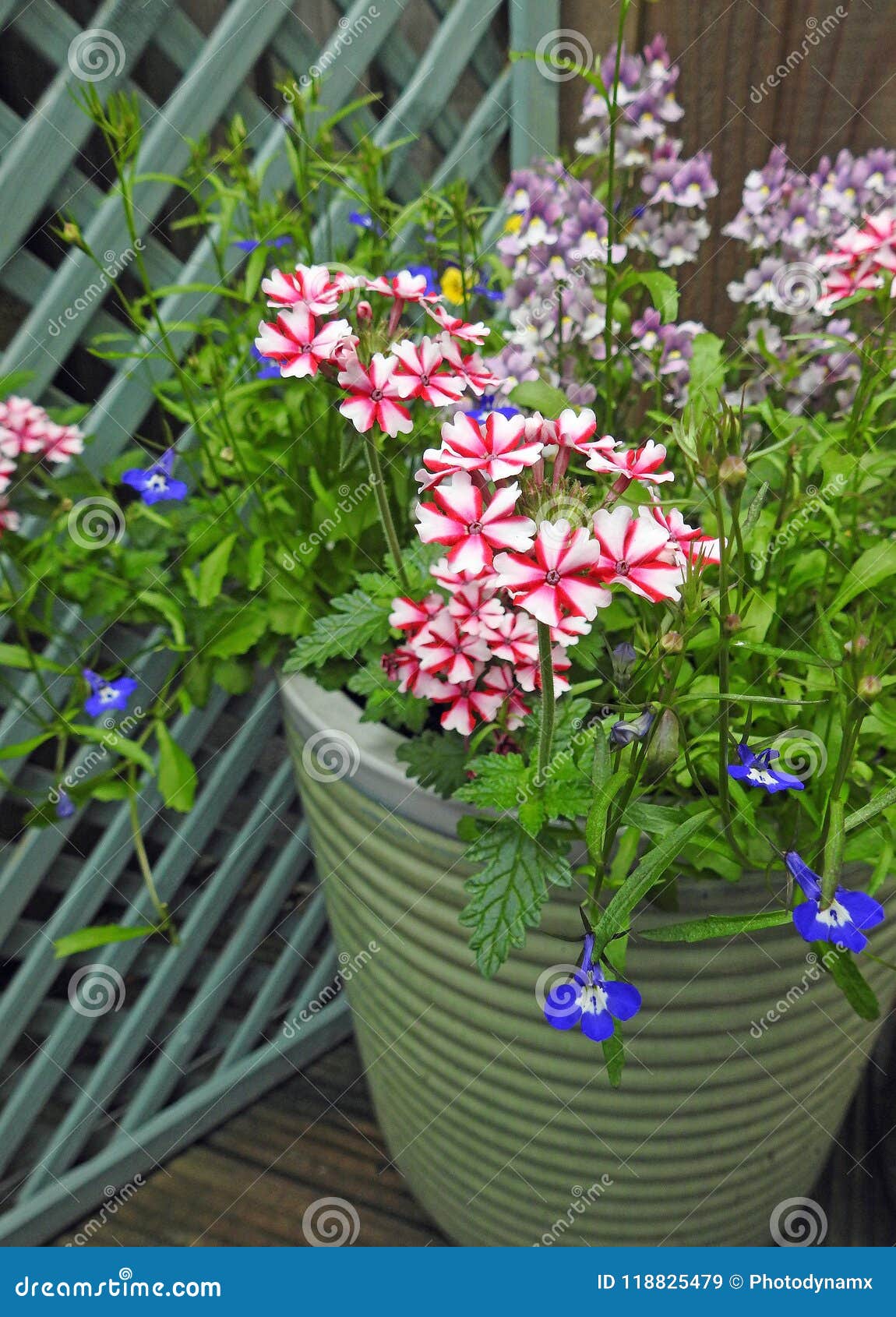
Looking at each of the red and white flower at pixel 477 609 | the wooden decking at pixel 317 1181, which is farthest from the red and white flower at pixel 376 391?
the wooden decking at pixel 317 1181

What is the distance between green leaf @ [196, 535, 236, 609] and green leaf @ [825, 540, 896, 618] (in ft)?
1.64

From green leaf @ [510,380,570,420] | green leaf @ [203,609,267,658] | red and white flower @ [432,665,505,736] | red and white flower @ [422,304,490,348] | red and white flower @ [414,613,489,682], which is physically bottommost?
green leaf @ [203,609,267,658]

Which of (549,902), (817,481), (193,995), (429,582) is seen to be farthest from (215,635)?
(193,995)

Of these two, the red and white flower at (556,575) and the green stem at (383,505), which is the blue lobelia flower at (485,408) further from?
the red and white flower at (556,575)

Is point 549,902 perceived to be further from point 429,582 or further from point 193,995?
point 193,995

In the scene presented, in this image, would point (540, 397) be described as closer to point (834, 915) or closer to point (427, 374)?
point (427, 374)

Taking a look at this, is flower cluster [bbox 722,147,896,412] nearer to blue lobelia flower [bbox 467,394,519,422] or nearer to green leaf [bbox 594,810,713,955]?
blue lobelia flower [bbox 467,394,519,422]

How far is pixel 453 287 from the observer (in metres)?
0.91

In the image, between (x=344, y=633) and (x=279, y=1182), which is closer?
(x=344, y=633)

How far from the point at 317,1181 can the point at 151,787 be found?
51 cm

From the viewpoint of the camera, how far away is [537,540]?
42 centimetres

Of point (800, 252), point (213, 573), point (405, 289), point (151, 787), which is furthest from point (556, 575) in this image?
point (151, 787)

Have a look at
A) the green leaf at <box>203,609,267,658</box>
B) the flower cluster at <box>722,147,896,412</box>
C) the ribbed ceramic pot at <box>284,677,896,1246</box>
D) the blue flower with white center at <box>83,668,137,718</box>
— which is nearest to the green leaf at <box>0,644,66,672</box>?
the blue flower with white center at <box>83,668,137,718</box>

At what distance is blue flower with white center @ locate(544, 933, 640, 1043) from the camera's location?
1.54 ft
